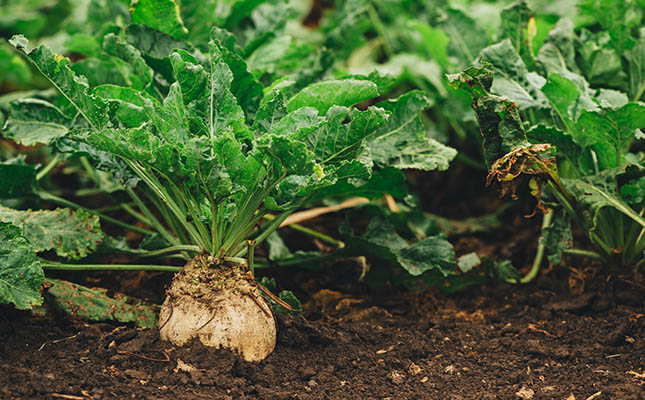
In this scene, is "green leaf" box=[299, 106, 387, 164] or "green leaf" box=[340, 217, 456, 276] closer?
"green leaf" box=[299, 106, 387, 164]

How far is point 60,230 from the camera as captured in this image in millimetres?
1985

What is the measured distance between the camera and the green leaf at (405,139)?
206cm

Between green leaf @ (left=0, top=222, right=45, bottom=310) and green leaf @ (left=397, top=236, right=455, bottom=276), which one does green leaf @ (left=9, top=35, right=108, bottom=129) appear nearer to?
green leaf @ (left=0, top=222, right=45, bottom=310)

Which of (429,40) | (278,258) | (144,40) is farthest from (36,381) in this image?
(429,40)

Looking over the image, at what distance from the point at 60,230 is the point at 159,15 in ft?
2.45

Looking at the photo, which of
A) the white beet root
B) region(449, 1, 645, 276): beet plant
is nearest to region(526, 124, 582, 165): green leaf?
region(449, 1, 645, 276): beet plant

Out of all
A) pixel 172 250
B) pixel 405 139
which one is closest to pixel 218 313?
pixel 172 250

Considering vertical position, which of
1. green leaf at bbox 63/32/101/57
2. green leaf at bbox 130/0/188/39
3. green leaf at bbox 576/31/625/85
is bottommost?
green leaf at bbox 576/31/625/85

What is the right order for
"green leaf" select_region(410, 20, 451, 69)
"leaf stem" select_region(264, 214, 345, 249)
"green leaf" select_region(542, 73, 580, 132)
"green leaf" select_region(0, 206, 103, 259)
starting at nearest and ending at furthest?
"green leaf" select_region(0, 206, 103, 259)
"green leaf" select_region(542, 73, 580, 132)
"leaf stem" select_region(264, 214, 345, 249)
"green leaf" select_region(410, 20, 451, 69)

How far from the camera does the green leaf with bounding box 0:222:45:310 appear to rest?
66.6 inches

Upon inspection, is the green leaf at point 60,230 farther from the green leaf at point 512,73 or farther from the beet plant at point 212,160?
the green leaf at point 512,73

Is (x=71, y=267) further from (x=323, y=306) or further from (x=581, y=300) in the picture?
(x=581, y=300)

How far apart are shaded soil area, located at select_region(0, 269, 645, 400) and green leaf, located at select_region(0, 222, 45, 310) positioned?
0.46ft

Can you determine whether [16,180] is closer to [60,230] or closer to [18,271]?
[60,230]
